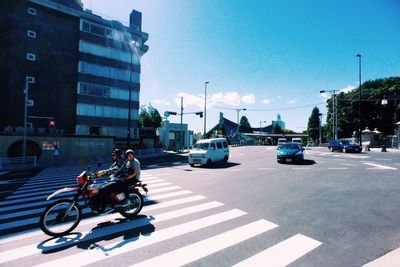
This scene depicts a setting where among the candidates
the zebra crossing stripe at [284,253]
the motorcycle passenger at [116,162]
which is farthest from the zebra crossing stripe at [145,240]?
the motorcycle passenger at [116,162]

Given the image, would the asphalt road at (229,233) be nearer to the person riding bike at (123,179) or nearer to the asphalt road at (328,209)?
the asphalt road at (328,209)

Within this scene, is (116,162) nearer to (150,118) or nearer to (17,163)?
(17,163)

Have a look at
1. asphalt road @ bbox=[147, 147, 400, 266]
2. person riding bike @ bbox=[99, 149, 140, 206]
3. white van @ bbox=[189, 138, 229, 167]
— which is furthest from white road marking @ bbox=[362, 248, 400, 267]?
white van @ bbox=[189, 138, 229, 167]

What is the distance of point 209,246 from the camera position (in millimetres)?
4762

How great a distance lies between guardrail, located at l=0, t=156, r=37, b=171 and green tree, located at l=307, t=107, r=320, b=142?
93827 mm

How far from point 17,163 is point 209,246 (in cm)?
2153

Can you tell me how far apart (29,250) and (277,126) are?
121 m

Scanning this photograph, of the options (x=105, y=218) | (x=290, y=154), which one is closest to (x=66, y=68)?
(x=290, y=154)

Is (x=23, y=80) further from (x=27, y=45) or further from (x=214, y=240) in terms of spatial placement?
(x=214, y=240)

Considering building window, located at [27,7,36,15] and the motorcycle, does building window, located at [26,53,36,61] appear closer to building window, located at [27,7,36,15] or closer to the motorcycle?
building window, located at [27,7,36,15]

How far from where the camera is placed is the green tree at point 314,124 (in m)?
96.0

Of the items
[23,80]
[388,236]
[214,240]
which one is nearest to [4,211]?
[214,240]

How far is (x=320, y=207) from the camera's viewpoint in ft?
24.3

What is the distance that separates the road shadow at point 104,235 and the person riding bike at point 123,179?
64 cm
